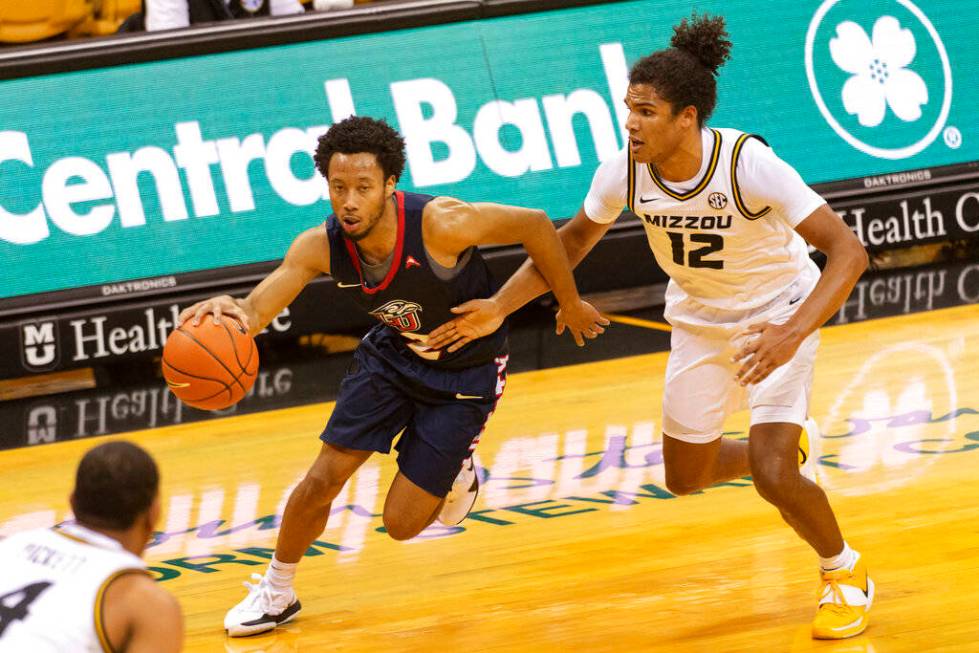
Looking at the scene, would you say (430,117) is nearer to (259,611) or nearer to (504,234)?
(504,234)

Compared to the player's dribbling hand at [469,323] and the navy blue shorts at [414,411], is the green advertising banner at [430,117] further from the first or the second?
the player's dribbling hand at [469,323]

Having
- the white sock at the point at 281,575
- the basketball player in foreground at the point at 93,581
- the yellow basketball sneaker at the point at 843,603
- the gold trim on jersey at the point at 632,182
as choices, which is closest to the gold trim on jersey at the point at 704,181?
the gold trim on jersey at the point at 632,182

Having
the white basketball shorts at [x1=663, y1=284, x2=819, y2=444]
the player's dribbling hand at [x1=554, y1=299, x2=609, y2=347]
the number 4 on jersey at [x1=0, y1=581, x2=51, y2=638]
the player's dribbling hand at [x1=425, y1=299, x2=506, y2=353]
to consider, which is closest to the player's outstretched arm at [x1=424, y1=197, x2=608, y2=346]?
the player's dribbling hand at [x1=554, y1=299, x2=609, y2=347]

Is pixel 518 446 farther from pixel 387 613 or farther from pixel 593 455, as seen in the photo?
pixel 387 613

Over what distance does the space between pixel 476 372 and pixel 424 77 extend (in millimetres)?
4238

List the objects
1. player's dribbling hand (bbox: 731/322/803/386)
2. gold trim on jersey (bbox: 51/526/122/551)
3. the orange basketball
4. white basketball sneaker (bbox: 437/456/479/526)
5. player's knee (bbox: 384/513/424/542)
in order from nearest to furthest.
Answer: gold trim on jersey (bbox: 51/526/122/551), player's dribbling hand (bbox: 731/322/803/386), the orange basketball, player's knee (bbox: 384/513/424/542), white basketball sneaker (bbox: 437/456/479/526)

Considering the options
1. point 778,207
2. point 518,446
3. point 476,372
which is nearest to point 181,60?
point 518,446

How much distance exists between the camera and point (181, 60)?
846 cm

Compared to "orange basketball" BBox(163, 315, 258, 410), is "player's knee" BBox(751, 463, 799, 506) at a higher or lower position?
lower

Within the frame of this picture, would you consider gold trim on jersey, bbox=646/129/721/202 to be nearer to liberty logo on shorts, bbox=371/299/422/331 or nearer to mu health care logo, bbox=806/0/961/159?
liberty logo on shorts, bbox=371/299/422/331

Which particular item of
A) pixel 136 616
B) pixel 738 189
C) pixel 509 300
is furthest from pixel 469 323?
pixel 136 616

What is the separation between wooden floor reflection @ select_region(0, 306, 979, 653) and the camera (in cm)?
451

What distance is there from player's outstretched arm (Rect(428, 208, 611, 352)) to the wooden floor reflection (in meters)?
0.91

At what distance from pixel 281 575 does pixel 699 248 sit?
173 centimetres
